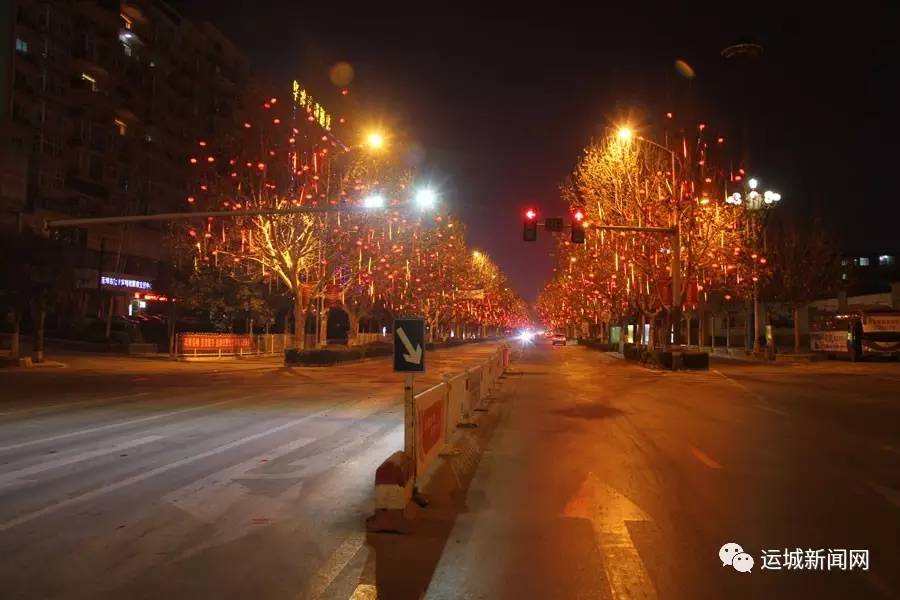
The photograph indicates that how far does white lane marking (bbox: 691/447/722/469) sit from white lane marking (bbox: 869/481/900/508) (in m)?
1.98

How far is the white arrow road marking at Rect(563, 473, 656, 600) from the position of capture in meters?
5.74

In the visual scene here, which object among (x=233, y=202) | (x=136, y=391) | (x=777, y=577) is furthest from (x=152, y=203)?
(x=777, y=577)

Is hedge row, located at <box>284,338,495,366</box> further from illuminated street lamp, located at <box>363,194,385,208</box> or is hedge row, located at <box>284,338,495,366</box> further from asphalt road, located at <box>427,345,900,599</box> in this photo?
asphalt road, located at <box>427,345,900,599</box>

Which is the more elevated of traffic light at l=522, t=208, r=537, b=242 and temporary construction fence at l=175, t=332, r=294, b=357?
traffic light at l=522, t=208, r=537, b=242

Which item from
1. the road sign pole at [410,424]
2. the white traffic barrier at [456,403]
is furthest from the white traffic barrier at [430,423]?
the white traffic barrier at [456,403]

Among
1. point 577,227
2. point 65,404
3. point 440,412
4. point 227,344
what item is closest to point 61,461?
point 440,412

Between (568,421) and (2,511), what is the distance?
1111 cm

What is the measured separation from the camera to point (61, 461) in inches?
434

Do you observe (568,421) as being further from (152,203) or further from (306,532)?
(152,203)

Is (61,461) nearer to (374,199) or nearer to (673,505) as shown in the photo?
(673,505)

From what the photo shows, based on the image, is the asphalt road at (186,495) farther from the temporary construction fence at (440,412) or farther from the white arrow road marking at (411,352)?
the white arrow road marking at (411,352)

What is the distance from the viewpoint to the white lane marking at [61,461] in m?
9.62

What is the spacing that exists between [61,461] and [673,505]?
8.59 m

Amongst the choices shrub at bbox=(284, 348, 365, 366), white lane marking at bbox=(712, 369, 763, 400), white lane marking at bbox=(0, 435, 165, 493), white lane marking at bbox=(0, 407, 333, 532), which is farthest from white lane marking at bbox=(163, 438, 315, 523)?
shrub at bbox=(284, 348, 365, 366)
